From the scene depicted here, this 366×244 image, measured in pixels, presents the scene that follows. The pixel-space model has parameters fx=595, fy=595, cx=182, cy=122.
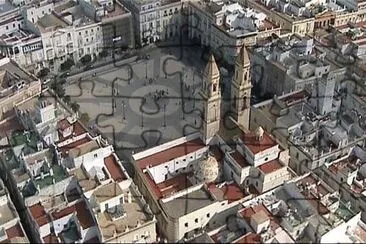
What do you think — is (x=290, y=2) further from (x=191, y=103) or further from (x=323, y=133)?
(x=323, y=133)

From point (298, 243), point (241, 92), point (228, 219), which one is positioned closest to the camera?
point (298, 243)

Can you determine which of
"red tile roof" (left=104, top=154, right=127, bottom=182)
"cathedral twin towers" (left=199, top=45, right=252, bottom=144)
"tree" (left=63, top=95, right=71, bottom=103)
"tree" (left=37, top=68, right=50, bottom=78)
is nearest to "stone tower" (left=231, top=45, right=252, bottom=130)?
"cathedral twin towers" (left=199, top=45, right=252, bottom=144)

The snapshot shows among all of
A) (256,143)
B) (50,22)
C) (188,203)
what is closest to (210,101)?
(256,143)

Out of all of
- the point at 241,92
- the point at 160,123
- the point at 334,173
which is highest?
the point at 241,92

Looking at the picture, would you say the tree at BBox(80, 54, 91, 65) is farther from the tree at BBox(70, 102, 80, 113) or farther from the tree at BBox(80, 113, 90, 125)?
the tree at BBox(80, 113, 90, 125)

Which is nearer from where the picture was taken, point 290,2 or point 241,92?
point 241,92

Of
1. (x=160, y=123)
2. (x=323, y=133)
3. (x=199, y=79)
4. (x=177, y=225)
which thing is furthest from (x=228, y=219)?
(x=199, y=79)

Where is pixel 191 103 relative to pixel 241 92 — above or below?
below

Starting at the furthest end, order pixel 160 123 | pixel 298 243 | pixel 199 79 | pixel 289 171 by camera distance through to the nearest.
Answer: pixel 199 79 < pixel 160 123 < pixel 289 171 < pixel 298 243
